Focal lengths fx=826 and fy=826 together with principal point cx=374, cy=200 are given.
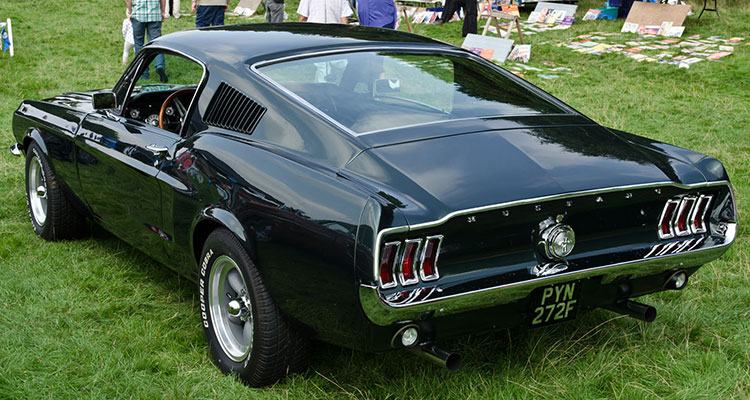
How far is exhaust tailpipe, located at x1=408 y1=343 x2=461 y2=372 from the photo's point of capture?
2.79 m

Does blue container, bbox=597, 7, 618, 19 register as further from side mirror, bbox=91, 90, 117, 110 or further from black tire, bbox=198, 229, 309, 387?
black tire, bbox=198, 229, 309, 387

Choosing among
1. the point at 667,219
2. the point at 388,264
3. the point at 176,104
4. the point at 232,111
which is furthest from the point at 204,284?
the point at 667,219

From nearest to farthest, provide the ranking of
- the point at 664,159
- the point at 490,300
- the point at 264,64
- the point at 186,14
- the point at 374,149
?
the point at 490,300
the point at 374,149
the point at 664,159
the point at 264,64
the point at 186,14

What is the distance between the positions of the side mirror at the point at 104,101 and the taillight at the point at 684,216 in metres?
3.01

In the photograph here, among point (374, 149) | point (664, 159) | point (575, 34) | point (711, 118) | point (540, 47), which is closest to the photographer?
point (374, 149)

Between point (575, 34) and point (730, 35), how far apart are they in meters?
2.80

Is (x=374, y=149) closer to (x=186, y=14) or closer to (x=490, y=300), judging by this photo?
(x=490, y=300)

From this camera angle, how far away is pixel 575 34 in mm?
16047

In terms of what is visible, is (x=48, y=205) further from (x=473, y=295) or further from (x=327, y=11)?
(x=327, y=11)

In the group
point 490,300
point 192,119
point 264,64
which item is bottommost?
point 490,300

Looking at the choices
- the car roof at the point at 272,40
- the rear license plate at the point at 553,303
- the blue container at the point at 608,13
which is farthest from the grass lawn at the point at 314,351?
the blue container at the point at 608,13

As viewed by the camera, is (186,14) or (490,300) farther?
(186,14)

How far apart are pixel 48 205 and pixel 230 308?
232 cm

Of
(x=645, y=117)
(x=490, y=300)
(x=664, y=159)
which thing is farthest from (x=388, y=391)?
(x=645, y=117)
